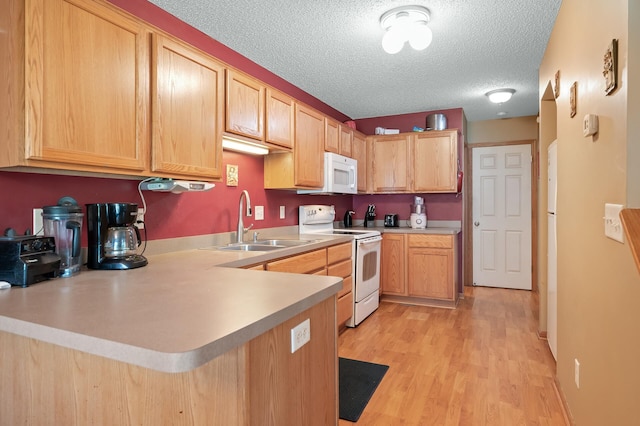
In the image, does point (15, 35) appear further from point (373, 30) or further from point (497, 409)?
point (497, 409)

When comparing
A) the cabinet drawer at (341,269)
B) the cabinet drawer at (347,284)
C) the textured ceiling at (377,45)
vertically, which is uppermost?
the textured ceiling at (377,45)

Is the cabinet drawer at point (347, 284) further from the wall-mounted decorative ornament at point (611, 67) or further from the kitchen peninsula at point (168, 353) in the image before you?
the wall-mounted decorative ornament at point (611, 67)

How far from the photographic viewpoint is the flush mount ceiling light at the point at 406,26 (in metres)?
2.25

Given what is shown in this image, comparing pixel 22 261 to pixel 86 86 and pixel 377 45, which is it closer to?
pixel 86 86

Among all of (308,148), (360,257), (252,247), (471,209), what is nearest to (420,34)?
(308,148)

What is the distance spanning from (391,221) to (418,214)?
1.20 feet

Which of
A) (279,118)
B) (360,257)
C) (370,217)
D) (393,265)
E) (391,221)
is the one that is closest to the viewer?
(279,118)

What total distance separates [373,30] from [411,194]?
266 centimetres

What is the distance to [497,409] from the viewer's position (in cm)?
204

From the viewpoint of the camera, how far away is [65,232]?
154 cm

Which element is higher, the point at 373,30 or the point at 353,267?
the point at 373,30

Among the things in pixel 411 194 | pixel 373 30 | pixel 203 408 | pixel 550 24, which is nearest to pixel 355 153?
pixel 411 194

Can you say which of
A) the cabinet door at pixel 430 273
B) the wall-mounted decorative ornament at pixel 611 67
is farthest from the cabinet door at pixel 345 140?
the wall-mounted decorative ornament at pixel 611 67

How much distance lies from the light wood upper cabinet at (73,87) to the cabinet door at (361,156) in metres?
2.90
